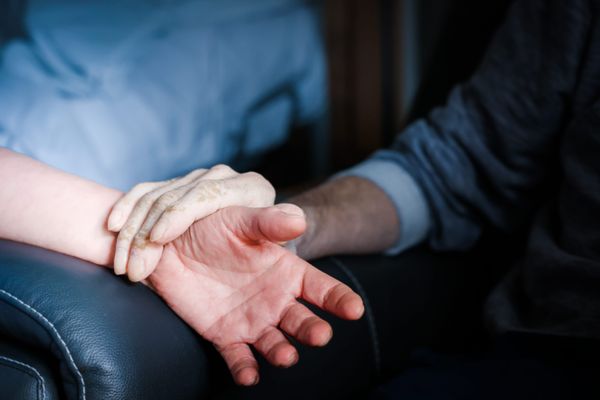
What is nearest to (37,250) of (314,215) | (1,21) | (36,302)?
(36,302)

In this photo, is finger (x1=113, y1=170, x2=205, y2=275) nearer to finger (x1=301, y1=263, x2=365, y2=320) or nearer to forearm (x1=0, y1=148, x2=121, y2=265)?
forearm (x1=0, y1=148, x2=121, y2=265)

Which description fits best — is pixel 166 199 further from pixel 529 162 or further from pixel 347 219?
pixel 529 162

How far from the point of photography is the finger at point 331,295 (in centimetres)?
57

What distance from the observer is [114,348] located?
0.57 m

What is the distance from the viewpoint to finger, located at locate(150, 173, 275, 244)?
0.61m

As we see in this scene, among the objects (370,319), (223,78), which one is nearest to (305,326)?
(370,319)

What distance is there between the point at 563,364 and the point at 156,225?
1.55 feet

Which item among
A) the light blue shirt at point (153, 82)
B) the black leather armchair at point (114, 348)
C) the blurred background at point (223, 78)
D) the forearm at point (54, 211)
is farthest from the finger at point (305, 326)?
the light blue shirt at point (153, 82)

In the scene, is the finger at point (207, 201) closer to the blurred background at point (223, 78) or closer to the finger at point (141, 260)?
the finger at point (141, 260)

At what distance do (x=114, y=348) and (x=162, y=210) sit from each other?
0.46 ft

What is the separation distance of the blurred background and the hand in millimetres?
650

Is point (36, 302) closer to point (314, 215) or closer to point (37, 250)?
point (37, 250)

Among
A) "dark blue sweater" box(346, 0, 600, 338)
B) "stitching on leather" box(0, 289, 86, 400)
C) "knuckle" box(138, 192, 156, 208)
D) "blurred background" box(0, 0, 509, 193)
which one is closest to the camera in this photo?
"stitching on leather" box(0, 289, 86, 400)

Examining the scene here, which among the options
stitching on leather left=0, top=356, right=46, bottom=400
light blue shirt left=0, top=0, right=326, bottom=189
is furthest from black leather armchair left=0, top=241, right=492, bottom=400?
light blue shirt left=0, top=0, right=326, bottom=189
